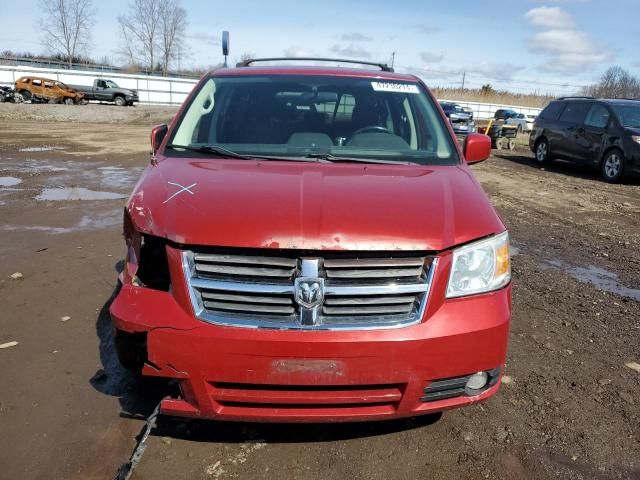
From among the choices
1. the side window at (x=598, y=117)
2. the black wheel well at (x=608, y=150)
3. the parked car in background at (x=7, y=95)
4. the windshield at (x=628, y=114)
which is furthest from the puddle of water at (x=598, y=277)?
the parked car in background at (x=7, y=95)

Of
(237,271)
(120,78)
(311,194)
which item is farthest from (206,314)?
(120,78)

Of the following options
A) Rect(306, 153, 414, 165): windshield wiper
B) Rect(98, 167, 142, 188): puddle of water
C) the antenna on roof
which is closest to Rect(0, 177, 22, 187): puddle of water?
Rect(98, 167, 142, 188): puddle of water

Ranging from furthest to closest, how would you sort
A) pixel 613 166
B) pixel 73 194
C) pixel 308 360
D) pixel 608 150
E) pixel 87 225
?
pixel 608 150 < pixel 613 166 < pixel 73 194 < pixel 87 225 < pixel 308 360

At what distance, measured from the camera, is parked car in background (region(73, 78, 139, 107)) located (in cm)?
3722

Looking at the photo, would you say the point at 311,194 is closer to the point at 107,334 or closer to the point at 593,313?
the point at 107,334

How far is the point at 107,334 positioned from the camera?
3.75 metres

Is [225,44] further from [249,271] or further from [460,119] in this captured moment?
[460,119]

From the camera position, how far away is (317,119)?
3611 mm

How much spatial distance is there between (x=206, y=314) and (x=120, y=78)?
139 ft

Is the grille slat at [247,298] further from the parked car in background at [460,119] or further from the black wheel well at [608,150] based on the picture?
the parked car in background at [460,119]

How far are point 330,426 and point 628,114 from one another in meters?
12.1

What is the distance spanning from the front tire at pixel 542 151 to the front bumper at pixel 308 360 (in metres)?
13.8

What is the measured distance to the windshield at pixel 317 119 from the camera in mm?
3369

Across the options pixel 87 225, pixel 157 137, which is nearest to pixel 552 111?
pixel 87 225
